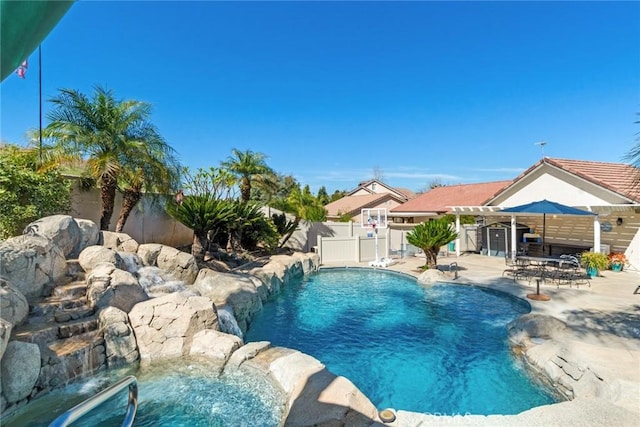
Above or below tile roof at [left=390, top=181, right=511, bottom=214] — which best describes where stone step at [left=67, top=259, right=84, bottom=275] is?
below

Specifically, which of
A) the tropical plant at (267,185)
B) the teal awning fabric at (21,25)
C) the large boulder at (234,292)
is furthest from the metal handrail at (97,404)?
the tropical plant at (267,185)

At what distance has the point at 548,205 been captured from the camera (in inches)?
555

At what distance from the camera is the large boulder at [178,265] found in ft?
35.4

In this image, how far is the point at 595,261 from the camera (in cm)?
1398

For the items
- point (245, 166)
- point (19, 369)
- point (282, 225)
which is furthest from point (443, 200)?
point (19, 369)

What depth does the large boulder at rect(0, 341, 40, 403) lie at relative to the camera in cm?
507

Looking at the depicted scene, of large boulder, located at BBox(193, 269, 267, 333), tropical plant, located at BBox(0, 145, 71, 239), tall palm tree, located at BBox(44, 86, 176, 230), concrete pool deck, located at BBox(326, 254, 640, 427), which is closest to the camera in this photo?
concrete pool deck, located at BBox(326, 254, 640, 427)

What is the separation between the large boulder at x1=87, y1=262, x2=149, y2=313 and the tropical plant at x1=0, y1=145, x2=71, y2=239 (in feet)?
10.6

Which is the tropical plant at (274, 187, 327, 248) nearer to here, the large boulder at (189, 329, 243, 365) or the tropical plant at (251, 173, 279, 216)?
the tropical plant at (251, 173, 279, 216)

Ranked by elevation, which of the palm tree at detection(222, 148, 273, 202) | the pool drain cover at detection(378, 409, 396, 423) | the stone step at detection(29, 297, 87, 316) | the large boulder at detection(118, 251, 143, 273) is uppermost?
the palm tree at detection(222, 148, 273, 202)

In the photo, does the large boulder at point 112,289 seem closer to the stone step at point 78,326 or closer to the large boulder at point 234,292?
the stone step at point 78,326

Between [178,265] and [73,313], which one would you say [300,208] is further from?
[73,313]

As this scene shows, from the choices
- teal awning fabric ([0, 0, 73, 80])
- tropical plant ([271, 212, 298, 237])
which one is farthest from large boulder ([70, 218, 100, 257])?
tropical plant ([271, 212, 298, 237])

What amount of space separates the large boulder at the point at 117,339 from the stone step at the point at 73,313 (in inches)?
12.0
